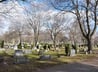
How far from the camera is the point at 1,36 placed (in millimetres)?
110125

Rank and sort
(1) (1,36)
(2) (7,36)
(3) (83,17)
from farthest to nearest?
(1) (1,36) < (2) (7,36) < (3) (83,17)

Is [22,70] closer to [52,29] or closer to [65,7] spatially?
[65,7]

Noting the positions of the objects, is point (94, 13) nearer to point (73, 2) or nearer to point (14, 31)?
point (73, 2)

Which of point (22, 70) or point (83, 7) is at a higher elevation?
point (83, 7)

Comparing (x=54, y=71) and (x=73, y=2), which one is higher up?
(x=73, y=2)

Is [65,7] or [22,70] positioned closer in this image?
[22,70]

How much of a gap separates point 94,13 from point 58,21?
116 feet

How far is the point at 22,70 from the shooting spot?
41.3 ft

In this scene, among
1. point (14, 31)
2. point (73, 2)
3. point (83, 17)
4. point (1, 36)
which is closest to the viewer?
point (73, 2)

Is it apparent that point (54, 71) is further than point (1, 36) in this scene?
No

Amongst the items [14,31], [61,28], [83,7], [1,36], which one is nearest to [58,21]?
[61,28]

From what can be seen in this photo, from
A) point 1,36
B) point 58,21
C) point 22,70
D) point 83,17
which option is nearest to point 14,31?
point 1,36

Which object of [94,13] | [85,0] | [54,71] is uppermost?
[85,0]

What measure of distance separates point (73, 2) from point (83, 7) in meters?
1.87
